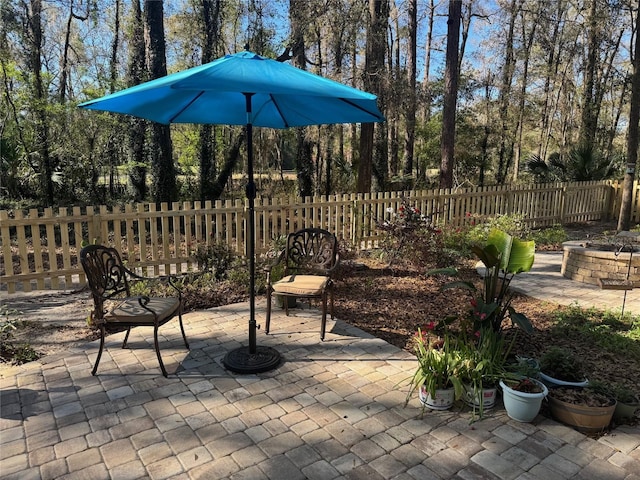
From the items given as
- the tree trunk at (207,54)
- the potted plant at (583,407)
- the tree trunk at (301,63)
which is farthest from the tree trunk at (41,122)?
the potted plant at (583,407)

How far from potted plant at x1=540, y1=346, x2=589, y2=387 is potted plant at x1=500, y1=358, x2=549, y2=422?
0.44 ft

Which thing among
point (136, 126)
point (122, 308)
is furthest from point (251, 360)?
point (136, 126)

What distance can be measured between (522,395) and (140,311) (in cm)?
257

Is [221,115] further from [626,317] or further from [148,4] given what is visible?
[148,4]

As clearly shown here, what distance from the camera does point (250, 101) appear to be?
10.2 ft

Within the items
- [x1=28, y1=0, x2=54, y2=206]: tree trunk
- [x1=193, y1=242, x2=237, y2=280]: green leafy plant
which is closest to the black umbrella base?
[x1=193, y1=242, x2=237, y2=280]: green leafy plant

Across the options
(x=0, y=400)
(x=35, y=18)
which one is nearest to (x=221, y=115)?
(x=0, y=400)

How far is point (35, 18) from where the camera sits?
39.4 feet

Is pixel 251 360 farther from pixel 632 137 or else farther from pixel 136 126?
pixel 632 137

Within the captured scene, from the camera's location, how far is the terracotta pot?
97.9 inches

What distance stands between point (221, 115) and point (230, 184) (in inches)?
503

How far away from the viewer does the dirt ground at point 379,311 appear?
372 cm

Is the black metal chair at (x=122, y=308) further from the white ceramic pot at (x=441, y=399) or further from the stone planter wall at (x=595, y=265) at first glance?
the stone planter wall at (x=595, y=265)

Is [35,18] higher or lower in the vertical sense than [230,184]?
higher
